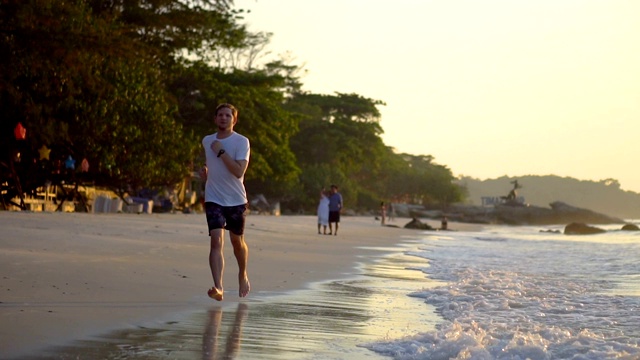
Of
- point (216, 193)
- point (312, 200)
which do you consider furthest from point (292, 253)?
point (312, 200)

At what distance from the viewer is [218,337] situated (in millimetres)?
5055

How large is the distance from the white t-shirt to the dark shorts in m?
0.04

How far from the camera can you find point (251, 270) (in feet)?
32.7

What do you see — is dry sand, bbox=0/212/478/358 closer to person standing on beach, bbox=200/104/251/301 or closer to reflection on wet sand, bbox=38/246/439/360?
reflection on wet sand, bbox=38/246/439/360

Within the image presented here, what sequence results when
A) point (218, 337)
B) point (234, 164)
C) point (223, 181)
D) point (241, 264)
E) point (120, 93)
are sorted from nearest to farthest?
1. point (218, 337)
2. point (234, 164)
3. point (223, 181)
4. point (241, 264)
5. point (120, 93)

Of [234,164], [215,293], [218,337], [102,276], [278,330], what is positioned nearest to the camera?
[218,337]

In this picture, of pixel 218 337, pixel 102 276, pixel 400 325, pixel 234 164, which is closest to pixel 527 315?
pixel 400 325

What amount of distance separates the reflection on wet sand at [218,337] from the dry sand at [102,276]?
0.38 m

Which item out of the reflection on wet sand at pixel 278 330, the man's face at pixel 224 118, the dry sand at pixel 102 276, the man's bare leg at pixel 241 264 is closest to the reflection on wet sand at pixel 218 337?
the reflection on wet sand at pixel 278 330

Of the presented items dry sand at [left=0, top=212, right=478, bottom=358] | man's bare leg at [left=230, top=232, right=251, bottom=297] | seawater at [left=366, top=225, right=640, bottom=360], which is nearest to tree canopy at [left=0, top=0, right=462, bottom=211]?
dry sand at [left=0, top=212, right=478, bottom=358]

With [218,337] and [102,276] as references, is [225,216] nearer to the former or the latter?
[102,276]

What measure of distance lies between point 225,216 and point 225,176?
0.32m

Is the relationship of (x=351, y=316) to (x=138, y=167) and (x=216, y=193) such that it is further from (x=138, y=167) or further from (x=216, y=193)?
(x=138, y=167)

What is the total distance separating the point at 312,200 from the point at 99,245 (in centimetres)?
4523
